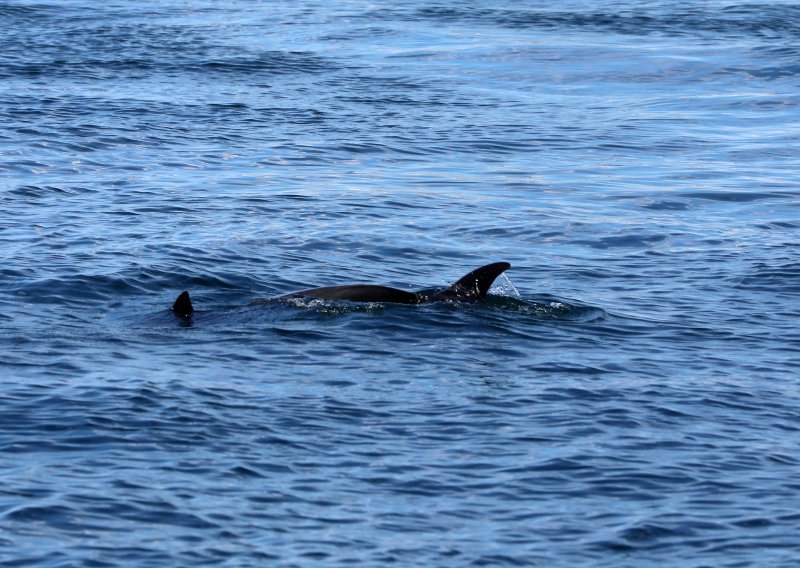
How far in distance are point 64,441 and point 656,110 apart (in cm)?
2130

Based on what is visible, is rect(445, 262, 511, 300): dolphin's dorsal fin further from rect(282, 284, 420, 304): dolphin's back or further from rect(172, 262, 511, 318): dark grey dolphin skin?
rect(282, 284, 420, 304): dolphin's back

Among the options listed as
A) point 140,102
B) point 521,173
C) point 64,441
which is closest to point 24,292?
point 64,441

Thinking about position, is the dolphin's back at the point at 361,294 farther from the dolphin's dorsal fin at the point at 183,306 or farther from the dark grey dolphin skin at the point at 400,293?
the dolphin's dorsal fin at the point at 183,306

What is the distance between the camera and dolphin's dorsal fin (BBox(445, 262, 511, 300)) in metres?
15.4

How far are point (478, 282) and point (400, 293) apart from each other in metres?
0.84

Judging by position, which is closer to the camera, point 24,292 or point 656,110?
point 24,292

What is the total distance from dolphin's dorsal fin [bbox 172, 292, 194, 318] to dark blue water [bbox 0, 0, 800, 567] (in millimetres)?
245

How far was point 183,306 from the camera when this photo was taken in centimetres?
1491

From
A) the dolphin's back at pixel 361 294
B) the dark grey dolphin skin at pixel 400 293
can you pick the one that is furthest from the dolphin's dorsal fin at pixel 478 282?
the dolphin's back at pixel 361 294

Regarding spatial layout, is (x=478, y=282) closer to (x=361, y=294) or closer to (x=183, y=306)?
(x=361, y=294)

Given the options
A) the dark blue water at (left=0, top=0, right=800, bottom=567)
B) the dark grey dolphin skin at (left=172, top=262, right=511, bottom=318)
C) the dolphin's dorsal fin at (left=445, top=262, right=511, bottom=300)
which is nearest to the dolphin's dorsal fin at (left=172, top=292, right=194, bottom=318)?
the dark grey dolphin skin at (left=172, top=262, right=511, bottom=318)

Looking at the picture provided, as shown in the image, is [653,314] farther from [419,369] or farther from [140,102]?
[140,102]

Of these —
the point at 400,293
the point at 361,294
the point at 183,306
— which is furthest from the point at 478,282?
the point at 183,306

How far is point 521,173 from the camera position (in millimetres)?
24281
